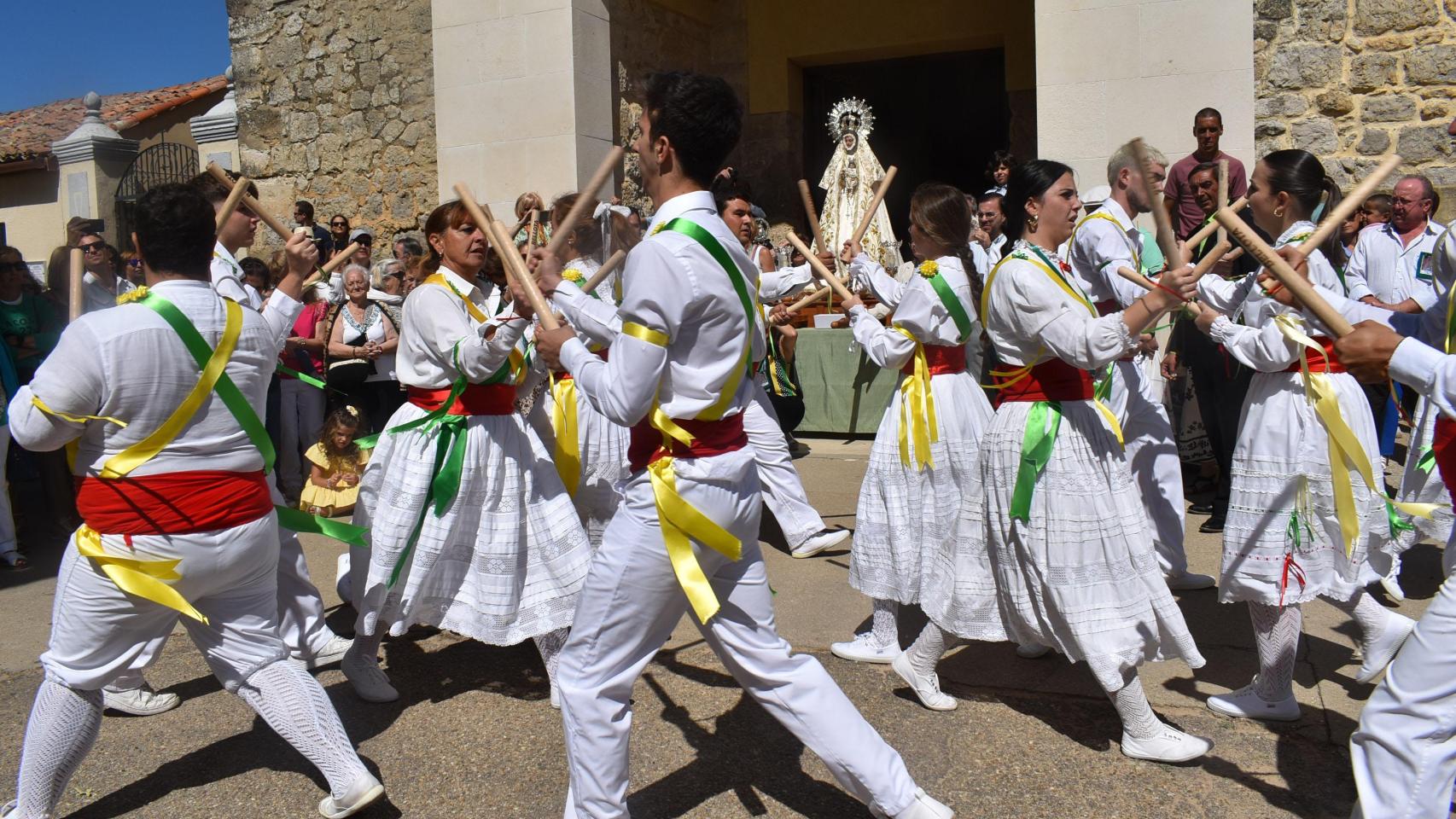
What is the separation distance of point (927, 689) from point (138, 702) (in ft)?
8.93

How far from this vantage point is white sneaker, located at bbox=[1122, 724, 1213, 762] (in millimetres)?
3197

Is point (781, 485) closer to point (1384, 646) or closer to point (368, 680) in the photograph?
point (368, 680)

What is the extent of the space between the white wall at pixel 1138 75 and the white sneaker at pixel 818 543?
3547 millimetres

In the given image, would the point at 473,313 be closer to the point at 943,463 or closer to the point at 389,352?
the point at 943,463

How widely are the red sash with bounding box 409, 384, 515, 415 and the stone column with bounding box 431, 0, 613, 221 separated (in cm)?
549

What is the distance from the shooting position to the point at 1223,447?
6.40 metres

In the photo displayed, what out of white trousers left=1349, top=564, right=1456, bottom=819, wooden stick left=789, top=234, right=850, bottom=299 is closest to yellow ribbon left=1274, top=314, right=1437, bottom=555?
white trousers left=1349, top=564, right=1456, bottom=819

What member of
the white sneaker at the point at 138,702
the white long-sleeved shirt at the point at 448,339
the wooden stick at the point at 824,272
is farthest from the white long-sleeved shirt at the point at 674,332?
the white sneaker at the point at 138,702

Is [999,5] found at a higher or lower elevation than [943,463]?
higher

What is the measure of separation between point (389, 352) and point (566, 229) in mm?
4915

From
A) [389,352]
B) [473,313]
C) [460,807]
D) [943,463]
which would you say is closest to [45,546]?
[389,352]

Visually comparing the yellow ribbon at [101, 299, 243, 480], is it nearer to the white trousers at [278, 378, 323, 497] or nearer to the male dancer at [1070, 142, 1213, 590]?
the male dancer at [1070, 142, 1213, 590]

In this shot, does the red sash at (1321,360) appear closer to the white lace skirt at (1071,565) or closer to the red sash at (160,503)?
the white lace skirt at (1071,565)

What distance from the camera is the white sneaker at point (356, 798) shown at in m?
2.94
